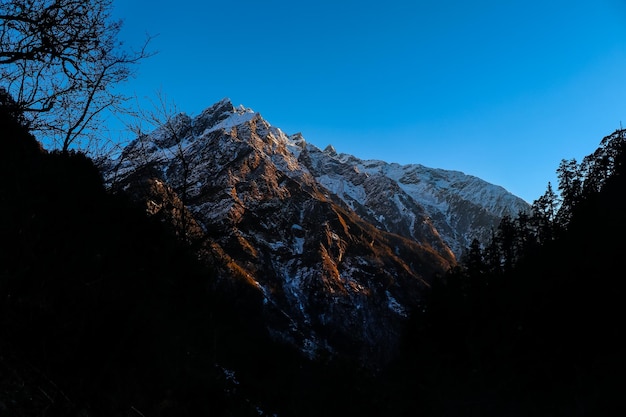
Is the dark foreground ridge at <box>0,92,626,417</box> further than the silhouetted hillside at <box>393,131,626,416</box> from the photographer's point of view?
No

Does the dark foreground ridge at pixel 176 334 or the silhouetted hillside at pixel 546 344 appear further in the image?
the silhouetted hillside at pixel 546 344

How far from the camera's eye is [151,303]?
288 inches

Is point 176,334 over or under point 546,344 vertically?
under

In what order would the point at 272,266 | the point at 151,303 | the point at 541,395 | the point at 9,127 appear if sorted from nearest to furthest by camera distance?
the point at 151,303 < the point at 9,127 < the point at 541,395 < the point at 272,266

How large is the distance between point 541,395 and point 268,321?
13835 centimetres

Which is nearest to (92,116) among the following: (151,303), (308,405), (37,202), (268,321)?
(37,202)

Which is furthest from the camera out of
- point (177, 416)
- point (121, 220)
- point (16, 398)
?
point (121, 220)

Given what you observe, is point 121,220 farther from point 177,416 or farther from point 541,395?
point 541,395

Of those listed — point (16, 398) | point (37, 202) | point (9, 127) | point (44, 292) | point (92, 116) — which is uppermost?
point (92, 116)

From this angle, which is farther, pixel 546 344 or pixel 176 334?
pixel 546 344

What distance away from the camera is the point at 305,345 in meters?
148

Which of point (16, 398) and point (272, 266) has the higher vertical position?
point (272, 266)

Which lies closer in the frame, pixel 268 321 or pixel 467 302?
pixel 467 302

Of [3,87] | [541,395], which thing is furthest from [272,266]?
[3,87]
